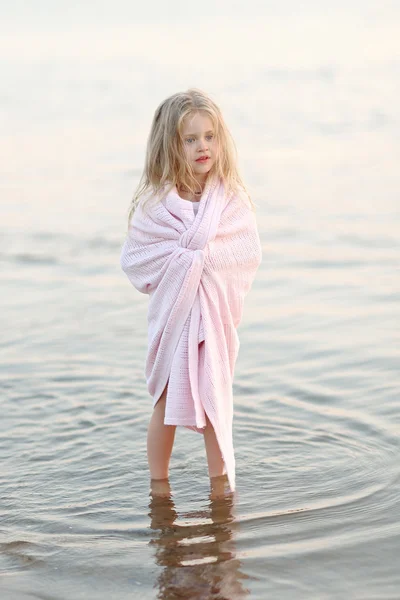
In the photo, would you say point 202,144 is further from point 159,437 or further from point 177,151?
point 159,437

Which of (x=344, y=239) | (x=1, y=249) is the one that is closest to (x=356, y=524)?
(x=344, y=239)

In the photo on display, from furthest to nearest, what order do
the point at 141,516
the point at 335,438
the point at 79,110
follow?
the point at 79,110 → the point at 335,438 → the point at 141,516

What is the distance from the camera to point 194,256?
4.04 metres

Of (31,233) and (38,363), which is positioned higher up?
(31,233)

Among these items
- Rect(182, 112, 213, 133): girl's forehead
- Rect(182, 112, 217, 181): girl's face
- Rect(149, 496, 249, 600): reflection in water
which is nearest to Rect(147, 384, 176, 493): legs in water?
Rect(149, 496, 249, 600): reflection in water

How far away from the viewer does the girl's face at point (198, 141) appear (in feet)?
13.6

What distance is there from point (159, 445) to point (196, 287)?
769mm

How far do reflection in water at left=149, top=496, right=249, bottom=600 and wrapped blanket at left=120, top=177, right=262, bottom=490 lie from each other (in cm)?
20

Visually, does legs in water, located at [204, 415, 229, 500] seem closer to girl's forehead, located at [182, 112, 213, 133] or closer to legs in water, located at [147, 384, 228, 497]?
legs in water, located at [147, 384, 228, 497]

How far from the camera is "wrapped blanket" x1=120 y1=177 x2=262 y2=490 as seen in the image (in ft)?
13.4

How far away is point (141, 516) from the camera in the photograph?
4.23 m

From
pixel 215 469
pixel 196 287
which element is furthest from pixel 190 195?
pixel 215 469

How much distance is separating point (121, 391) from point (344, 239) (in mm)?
4270

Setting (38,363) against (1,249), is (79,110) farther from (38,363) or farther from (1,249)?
(38,363)
